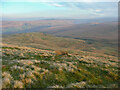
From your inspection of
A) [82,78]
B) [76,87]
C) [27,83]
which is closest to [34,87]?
[27,83]

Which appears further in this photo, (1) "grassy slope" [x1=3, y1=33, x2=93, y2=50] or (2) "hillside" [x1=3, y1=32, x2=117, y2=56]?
(1) "grassy slope" [x1=3, y1=33, x2=93, y2=50]

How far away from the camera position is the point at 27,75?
737 cm

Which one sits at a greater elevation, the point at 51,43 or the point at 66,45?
the point at 51,43

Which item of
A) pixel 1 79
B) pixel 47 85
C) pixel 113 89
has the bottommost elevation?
pixel 113 89

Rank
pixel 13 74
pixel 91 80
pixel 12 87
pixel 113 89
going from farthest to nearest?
1. pixel 91 80
2. pixel 13 74
3. pixel 113 89
4. pixel 12 87

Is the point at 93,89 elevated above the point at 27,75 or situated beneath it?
situated beneath

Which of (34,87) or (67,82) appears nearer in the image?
(34,87)

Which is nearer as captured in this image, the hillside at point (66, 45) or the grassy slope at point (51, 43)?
the hillside at point (66, 45)

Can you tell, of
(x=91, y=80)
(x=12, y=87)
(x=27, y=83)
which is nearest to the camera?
(x=12, y=87)

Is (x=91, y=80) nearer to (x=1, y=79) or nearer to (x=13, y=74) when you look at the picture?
(x=13, y=74)

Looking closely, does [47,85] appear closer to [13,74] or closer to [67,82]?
[67,82]

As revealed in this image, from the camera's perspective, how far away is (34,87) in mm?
6406

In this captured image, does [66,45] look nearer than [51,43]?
Yes

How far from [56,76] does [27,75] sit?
2.24 meters
